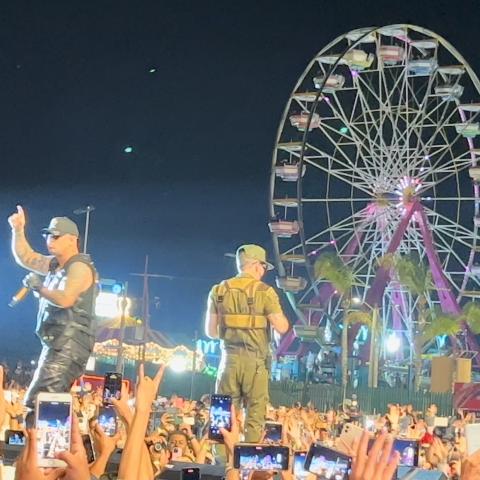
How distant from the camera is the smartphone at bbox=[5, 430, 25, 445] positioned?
6.38 m

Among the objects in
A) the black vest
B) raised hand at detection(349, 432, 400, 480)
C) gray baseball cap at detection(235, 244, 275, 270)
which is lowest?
raised hand at detection(349, 432, 400, 480)

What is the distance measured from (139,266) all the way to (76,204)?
1302 centimetres

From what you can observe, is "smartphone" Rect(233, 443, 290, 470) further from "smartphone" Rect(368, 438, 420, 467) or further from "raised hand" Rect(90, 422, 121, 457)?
"smartphone" Rect(368, 438, 420, 467)

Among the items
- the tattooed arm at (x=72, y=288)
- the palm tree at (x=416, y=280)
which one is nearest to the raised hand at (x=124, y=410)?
the tattooed arm at (x=72, y=288)

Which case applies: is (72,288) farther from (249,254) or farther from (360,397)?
(360,397)

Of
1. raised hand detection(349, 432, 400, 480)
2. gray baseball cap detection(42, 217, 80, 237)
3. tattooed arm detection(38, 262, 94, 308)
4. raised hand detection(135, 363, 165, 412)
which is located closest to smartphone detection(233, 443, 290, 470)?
raised hand detection(135, 363, 165, 412)

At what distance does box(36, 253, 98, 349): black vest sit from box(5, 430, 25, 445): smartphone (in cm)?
55

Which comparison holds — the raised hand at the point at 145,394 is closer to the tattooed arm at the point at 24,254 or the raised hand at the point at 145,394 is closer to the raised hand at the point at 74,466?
the raised hand at the point at 74,466

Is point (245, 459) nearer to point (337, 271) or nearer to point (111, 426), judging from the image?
point (111, 426)

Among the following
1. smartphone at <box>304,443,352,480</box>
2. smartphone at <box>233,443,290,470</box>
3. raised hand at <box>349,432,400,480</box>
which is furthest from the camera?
smartphone at <box>233,443,290,470</box>

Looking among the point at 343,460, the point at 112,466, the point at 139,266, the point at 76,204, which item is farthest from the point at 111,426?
the point at 139,266

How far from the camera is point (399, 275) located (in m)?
38.8

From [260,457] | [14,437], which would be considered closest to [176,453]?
[14,437]

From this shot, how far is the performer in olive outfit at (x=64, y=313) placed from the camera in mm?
6578
